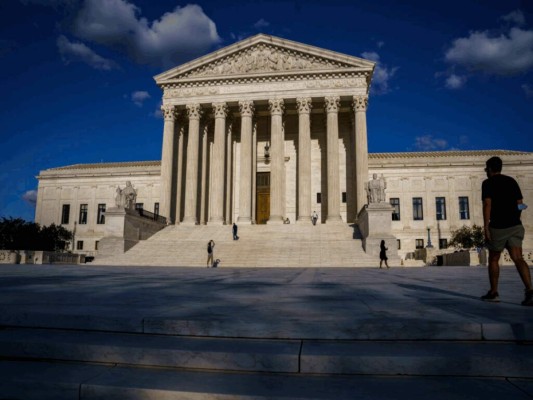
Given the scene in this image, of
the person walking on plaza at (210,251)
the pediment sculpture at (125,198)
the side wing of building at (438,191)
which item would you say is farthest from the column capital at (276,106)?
the side wing of building at (438,191)

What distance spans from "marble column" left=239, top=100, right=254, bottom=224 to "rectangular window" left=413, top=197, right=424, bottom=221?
22.8 meters

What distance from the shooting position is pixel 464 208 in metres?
47.7

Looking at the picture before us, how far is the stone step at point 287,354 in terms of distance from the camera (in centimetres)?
319

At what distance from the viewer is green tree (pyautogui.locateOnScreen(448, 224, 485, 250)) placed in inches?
1651

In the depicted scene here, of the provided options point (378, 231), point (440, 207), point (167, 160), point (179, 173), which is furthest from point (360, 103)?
point (440, 207)

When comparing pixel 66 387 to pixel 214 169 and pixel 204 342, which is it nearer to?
pixel 204 342

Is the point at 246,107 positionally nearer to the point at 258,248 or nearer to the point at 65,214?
the point at 258,248

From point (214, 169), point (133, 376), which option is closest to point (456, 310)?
point (133, 376)

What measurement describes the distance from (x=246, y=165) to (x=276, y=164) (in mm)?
2690

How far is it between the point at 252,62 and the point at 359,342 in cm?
3699

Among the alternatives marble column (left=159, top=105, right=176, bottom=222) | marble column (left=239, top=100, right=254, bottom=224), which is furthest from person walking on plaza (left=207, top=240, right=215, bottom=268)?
marble column (left=159, top=105, right=176, bottom=222)

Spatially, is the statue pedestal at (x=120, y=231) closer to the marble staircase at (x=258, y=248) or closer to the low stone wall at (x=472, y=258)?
the marble staircase at (x=258, y=248)

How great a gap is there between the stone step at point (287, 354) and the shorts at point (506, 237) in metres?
2.57

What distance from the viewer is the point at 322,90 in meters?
A: 36.3
